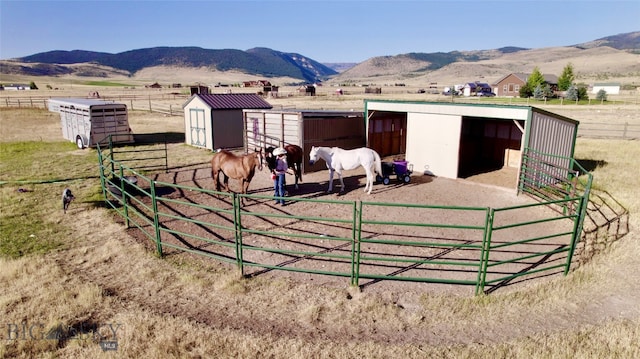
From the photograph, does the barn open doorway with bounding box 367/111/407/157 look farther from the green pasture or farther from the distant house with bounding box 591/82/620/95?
the distant house with bounding box 591/82/620/95

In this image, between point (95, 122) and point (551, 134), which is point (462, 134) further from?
point (95, 122)

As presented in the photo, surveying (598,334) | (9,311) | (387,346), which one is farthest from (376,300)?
(9,311)

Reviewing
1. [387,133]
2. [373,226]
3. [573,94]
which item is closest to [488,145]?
[387,133]

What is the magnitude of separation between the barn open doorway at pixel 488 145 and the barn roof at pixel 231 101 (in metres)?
10.8

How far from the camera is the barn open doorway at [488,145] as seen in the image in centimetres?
1803

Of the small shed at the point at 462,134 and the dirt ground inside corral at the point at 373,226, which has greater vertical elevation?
the small shed at the point at 462,134

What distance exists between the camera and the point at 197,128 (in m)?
23.0

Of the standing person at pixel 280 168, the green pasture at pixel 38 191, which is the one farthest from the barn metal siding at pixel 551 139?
the green pasture at pixel 38 191

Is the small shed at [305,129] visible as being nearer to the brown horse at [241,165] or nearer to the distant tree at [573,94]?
the brown horse at [241,165]

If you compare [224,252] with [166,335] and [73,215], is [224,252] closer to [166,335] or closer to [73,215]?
[166,335]

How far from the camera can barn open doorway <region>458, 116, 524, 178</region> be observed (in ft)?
59.2

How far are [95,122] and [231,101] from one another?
7.68 metres

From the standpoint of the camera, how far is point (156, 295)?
23.2 ft

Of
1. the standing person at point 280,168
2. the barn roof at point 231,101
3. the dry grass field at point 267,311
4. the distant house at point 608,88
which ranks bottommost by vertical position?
the dry grass field at point 267,311
